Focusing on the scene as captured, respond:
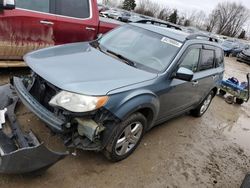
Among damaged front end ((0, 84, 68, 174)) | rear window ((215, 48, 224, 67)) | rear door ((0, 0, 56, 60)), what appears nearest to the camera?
damaged front end ((0, 84, 68, 174))

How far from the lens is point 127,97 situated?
327cm

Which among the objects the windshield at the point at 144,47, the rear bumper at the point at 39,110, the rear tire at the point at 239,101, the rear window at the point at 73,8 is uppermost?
the rear window at the point at 73,8

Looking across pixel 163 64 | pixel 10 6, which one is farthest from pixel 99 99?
pixel 10 6

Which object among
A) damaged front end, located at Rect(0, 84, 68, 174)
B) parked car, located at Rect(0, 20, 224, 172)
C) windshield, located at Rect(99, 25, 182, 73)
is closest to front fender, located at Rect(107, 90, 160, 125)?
parked car, located at Rect(0, 20, 224, 172)

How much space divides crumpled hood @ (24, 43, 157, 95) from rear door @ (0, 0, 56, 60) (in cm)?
119

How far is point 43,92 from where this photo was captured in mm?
3420

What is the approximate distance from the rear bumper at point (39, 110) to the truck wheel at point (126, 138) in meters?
0.67

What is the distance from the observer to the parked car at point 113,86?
120 inches

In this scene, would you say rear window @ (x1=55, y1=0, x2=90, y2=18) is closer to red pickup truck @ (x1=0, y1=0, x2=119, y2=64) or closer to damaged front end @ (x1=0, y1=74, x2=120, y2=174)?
red pickup truck @ (x1=0, y1=0, x2=119, y2=64)

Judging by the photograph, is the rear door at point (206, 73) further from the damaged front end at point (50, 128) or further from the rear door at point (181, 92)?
the damaged front end at point (50, 128)

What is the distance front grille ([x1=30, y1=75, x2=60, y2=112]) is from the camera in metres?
3.37

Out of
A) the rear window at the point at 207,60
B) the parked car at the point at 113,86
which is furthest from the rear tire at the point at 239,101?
the parked car at the point at 113,86

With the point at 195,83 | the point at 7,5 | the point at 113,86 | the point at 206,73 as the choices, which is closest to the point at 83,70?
the point at 113,86

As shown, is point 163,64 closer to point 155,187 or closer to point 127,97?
point 127,97
